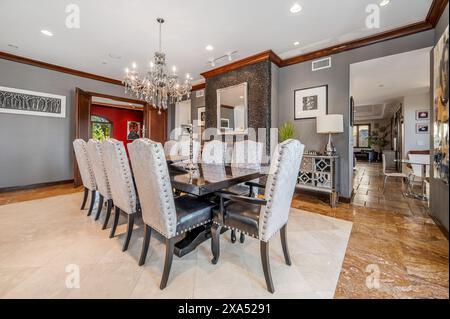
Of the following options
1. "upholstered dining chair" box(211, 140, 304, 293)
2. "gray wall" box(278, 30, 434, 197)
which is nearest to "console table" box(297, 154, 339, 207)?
"gray wall" box(278, 30, 434, 197)

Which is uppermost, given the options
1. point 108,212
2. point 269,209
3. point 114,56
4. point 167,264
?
point 114,56

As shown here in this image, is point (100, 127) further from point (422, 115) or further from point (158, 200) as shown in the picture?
point (422, 115)

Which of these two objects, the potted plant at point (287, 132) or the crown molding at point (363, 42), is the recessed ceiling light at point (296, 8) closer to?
the crown molding at point (363, 42)

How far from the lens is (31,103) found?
166 inches

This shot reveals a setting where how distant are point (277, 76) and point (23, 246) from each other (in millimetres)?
4618

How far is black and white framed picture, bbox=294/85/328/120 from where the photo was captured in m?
3.61

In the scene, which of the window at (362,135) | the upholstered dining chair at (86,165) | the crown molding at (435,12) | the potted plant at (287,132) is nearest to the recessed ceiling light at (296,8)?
the crown molding at (435,12)

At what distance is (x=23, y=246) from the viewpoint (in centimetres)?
196

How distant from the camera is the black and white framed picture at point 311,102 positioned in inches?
142

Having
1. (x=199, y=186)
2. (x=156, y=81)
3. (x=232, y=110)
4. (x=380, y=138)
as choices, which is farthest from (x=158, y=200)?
(x=380, y=138)

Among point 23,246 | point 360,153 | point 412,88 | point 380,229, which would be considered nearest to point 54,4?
point 23,246

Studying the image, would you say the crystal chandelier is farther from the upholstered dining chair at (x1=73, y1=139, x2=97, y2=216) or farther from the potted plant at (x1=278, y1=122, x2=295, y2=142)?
the potted plant at (x1=278, y1=122, x2=295, y2=142)

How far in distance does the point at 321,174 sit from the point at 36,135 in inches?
237

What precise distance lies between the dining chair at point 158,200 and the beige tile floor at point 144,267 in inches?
7.7
